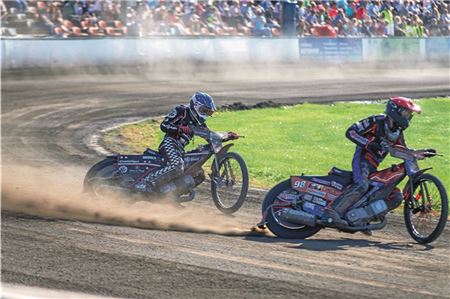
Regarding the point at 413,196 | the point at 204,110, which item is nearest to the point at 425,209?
the point at 413,196

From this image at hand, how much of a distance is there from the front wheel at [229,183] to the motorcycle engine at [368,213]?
6.06 ft

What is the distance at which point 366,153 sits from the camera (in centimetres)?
1030

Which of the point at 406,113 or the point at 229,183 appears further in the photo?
the point at 229,183

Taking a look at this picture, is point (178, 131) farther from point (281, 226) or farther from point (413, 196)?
point (413, 196)

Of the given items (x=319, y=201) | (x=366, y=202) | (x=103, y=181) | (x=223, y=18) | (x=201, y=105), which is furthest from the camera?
(x=223, y=18)

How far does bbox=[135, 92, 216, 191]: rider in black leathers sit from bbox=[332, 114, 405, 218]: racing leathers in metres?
2.27

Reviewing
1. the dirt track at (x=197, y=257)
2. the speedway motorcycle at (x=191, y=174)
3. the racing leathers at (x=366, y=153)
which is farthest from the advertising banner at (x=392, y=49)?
the racing leathers at (x=366, y=153)

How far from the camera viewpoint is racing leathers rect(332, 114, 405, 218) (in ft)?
33.3

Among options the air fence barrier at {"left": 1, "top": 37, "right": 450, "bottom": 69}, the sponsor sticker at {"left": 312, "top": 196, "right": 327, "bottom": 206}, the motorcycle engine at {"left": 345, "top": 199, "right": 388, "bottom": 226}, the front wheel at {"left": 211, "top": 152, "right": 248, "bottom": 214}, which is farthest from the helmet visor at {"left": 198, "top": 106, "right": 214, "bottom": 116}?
the air fence barrier at {"left": 1, "top": 37, "right": 450, "bottom": 69}

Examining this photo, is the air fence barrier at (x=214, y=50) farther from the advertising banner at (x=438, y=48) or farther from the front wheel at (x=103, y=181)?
the front wheel at (x=103, y=181)

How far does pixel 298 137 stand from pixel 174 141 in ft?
22.9

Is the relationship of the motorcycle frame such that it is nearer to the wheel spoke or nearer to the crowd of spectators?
the wheel spoke

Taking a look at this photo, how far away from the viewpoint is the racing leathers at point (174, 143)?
461 inches

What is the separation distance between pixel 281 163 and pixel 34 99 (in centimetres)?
918
